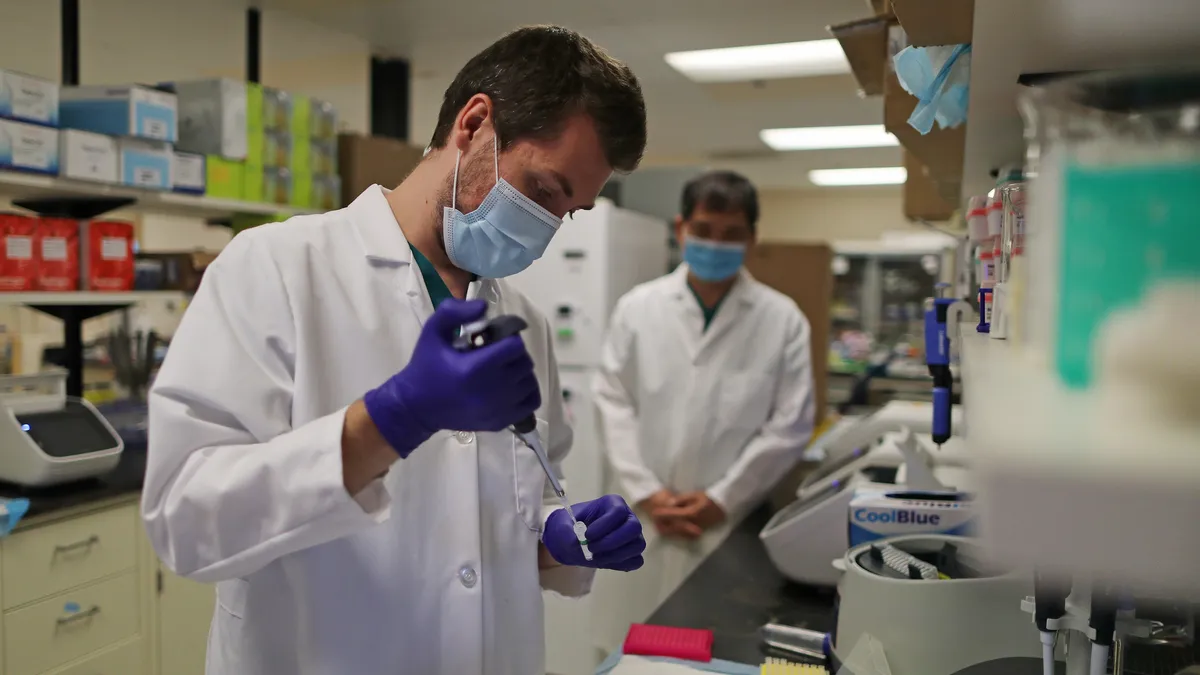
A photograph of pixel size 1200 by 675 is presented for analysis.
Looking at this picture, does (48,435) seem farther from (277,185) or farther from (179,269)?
(277,185)

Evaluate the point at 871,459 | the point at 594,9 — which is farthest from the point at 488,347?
the point at 594,9

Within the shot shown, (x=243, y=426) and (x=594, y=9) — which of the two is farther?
(x=594, y=9)

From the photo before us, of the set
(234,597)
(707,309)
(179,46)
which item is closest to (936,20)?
(234,597)

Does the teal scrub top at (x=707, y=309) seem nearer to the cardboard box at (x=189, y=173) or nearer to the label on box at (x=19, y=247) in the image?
the cardboard box at (x=189, y=173)

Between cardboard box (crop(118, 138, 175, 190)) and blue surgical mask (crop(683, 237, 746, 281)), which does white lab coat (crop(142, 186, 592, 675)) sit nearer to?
blue surgical mask (crop(683, 237, 746, 281))

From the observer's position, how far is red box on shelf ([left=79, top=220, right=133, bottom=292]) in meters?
2.55

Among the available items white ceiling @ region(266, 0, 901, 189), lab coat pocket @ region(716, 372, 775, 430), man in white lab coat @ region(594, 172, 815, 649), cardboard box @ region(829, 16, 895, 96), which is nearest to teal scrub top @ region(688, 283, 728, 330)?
man in white lab coat @ region(594, 172, 815, 649)

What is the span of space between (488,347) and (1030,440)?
1.74 ft

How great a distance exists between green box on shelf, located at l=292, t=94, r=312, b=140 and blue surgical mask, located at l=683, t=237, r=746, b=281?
168cm

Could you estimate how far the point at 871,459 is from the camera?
200 cm

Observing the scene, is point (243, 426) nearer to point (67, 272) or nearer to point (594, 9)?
point (67, 272)

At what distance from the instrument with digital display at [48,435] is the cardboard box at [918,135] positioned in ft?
7.14

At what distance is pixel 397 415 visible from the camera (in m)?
0.82

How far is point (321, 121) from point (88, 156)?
1050 mm
